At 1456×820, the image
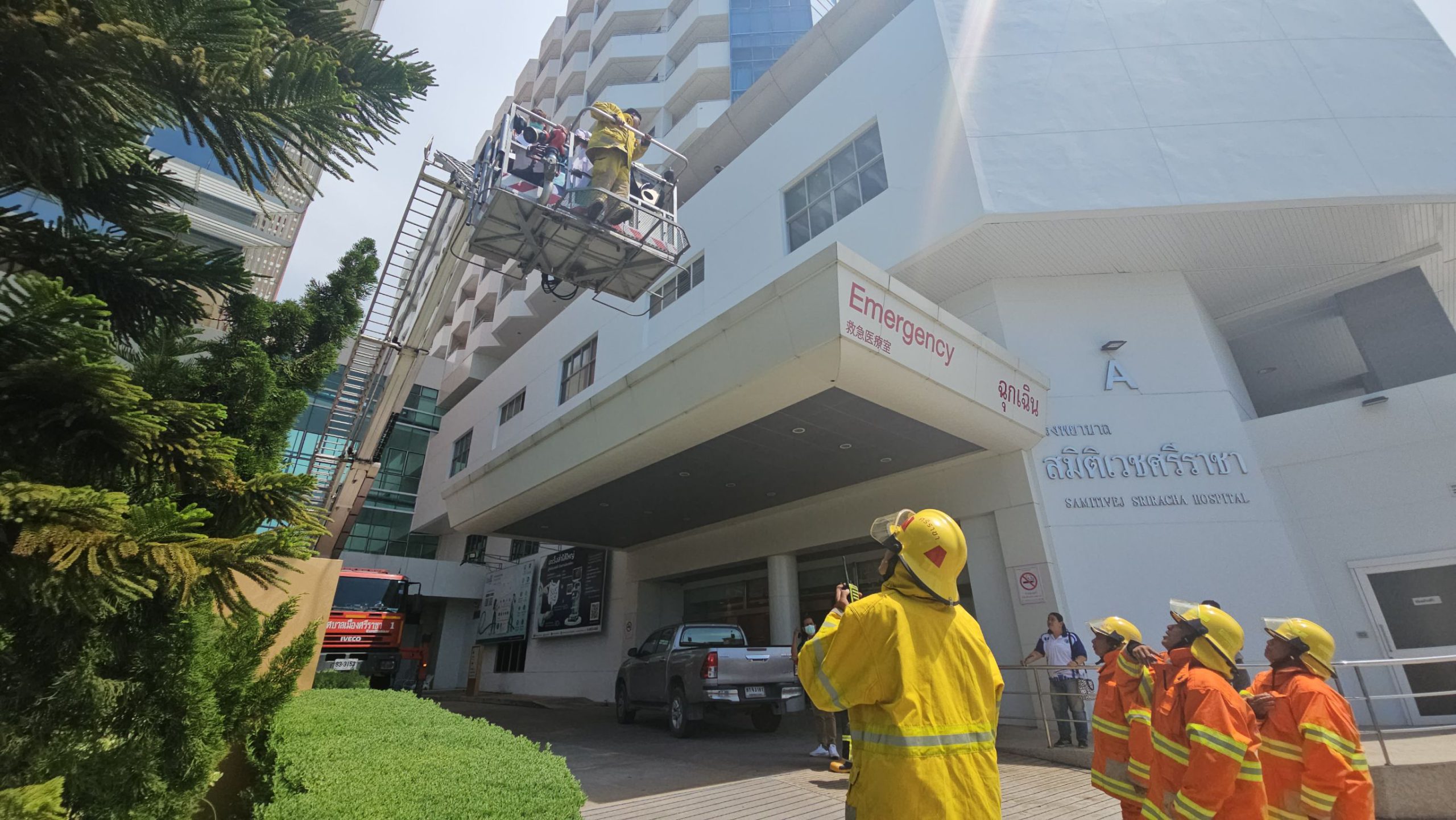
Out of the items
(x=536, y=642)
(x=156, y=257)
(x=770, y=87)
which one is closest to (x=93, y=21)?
(x=156, y=257)

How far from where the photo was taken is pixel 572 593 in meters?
20.2

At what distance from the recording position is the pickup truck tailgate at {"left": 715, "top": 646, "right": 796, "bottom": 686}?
9.20 metres

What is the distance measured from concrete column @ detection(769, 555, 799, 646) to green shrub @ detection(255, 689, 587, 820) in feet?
31.7

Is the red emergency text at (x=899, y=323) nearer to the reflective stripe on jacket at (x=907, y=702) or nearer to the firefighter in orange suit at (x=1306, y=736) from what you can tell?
the firefighter in orange suit at (x=1306, y=736)

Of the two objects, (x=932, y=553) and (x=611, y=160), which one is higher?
(x=611, y=160)

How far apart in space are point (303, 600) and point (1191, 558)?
1184 centimetres

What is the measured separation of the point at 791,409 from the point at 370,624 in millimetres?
11907

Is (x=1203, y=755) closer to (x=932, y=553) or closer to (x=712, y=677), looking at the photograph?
(x=932, y=553)

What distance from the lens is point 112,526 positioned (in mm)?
1405

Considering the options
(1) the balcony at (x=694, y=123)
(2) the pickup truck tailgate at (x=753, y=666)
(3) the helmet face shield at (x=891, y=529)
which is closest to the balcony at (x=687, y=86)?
(1) the balcony at (x=694, y=123)

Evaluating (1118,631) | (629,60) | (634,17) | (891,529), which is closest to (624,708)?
(1118,631)

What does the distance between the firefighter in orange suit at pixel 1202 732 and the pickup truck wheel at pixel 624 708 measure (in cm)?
983

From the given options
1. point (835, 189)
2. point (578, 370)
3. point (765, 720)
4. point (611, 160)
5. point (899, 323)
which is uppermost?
point (835, 189)

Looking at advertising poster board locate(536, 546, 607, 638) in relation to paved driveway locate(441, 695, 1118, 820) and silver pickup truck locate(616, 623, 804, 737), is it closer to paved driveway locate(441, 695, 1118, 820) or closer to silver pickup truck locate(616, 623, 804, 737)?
silver pickup truck locate(616, 623, 804, 737)
